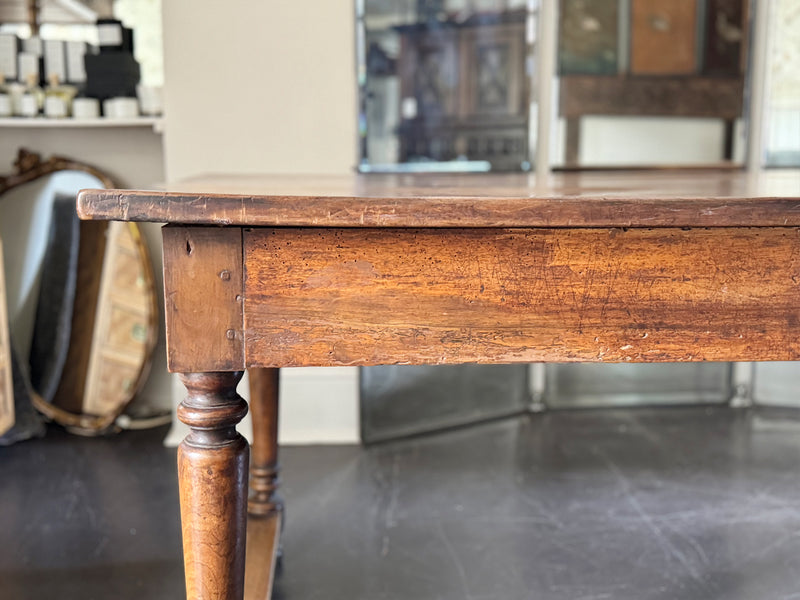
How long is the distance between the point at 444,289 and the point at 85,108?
88.6 inches

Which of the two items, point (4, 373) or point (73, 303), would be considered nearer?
point (4, 373)

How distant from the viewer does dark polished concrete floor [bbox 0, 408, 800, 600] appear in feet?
5.60

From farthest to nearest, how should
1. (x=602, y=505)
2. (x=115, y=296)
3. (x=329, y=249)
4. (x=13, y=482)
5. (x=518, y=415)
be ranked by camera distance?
(x=518, y=415) < (x=115, y=296) < (x=13, y=482) < (x=602, y=505) < (x=329, y=249)

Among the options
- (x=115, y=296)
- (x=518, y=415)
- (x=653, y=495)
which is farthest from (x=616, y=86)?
(x=115, y=296)

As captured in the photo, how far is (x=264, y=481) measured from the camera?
1691 millimetres

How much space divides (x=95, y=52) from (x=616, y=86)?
1935 mm

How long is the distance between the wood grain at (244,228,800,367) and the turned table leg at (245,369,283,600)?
759 mm

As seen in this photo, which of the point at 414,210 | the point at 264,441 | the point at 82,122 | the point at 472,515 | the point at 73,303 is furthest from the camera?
the point at 73,303

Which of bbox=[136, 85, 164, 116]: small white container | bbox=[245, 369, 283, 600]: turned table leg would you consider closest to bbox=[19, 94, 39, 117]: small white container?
bbox=[136, 85, 164, 116]: small white container

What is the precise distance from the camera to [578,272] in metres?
0.82

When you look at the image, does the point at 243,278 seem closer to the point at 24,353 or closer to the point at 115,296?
the point at 115,296

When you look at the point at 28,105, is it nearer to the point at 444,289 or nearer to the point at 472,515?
the point at 472,515

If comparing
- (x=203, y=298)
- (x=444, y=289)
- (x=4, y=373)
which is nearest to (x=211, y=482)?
(x=203, y=298)

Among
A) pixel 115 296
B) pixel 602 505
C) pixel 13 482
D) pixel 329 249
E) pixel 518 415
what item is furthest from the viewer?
pixel 518 415
